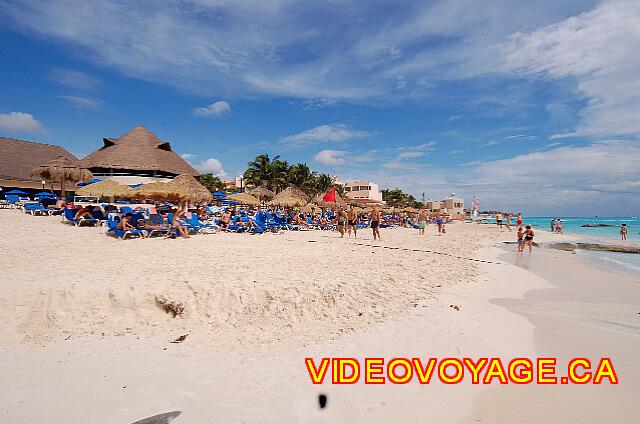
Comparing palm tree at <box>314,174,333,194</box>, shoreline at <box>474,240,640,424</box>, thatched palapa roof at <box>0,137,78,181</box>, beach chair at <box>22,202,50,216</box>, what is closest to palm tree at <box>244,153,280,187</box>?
palm tree at <box>314,174,333,194</box>

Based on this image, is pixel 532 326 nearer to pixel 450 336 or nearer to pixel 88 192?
pixel 450 336

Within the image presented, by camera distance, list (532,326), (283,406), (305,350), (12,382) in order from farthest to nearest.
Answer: (532,326) → (305,350) → (12,382) → (283,406)

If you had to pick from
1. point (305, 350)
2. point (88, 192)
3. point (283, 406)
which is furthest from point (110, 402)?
point (88, 192)

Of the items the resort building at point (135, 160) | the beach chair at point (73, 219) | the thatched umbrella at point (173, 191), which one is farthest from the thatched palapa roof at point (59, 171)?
the resort building at point (135, 160)

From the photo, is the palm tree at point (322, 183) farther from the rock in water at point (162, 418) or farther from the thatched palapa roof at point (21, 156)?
the rock in water at point (162, 418)

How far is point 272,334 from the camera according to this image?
3994 millimetres

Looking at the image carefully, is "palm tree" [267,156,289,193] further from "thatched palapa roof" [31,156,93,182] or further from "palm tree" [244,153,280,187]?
"thatched palapa roof" [31,156,93,182]

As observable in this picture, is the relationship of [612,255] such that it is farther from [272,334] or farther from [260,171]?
[260,171]

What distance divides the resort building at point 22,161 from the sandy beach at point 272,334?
85.8ft

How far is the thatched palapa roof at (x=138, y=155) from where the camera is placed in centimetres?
2745

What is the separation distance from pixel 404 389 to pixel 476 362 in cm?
93

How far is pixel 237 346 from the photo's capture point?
373 cm

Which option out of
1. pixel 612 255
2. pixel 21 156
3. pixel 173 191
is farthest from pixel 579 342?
pixel 21 156

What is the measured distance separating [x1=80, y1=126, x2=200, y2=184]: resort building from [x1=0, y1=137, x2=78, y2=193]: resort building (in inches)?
156
